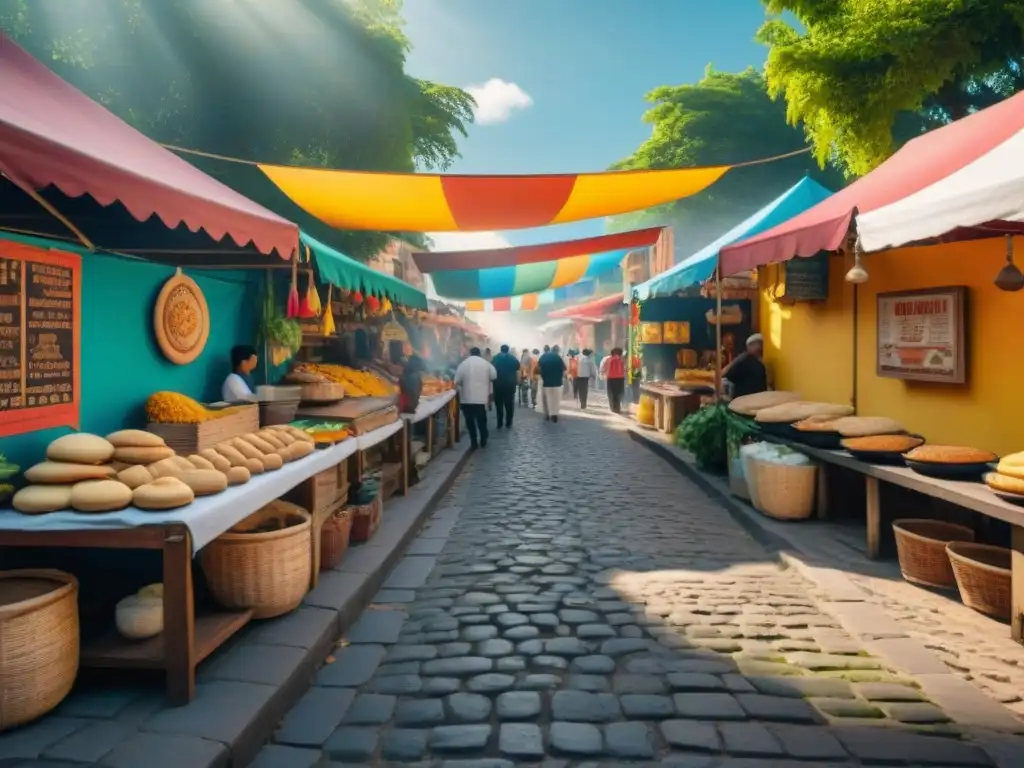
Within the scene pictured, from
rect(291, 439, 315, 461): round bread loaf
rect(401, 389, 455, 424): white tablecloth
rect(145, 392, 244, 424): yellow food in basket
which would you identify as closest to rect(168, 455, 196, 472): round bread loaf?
rect(291, 439, 315, 461): round bread loaf

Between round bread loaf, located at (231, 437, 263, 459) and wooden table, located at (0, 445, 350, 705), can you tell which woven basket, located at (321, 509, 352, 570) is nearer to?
round bread loaf, located at (231, 437, 263, 459)

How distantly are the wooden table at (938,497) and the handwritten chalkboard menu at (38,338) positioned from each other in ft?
18.0

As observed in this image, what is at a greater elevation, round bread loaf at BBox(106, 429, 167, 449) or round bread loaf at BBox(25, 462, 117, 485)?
round bread loaf at BBox(106, 429, 167, 449)

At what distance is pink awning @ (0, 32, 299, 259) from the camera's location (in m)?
2.48

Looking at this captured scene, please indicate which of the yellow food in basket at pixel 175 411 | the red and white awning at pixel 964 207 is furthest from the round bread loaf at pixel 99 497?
the red and white awning at pixel 964 207

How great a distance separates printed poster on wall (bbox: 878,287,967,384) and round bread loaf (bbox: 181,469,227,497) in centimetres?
573

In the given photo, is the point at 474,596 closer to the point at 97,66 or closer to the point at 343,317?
the point at 343,317

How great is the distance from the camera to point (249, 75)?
1255 cm

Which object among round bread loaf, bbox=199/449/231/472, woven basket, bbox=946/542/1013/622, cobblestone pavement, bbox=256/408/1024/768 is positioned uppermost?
round bread loaf, bbox=199/449/231/472

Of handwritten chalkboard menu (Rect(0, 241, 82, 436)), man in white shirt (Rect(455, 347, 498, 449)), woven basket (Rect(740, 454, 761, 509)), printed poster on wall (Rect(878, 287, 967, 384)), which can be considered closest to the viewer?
handwritten chalkboard menu (Rect(0, 241, 82, 436))

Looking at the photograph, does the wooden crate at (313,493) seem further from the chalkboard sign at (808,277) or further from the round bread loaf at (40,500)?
the chalkboard sign at (808,277)

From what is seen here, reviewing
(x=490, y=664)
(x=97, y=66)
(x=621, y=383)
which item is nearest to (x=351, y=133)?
(x=97, y=66)

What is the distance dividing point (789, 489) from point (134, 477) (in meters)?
5.59

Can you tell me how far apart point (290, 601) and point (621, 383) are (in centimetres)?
1655
